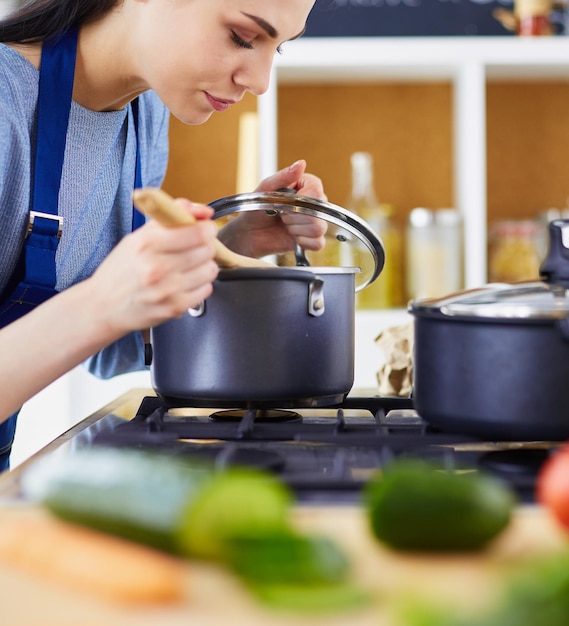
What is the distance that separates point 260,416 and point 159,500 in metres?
0.55

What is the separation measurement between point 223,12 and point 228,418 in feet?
1.78

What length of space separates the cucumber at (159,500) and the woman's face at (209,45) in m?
0.78

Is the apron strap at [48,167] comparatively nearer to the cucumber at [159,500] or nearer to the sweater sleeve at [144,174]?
the sweater sleeve at [144,174]

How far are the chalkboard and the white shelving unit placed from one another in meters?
0.12

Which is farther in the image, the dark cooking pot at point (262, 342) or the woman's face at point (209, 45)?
the woman's face at point (209, 45)

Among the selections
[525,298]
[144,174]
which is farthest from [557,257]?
Answer: [144,174]

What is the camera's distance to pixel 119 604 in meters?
0.46

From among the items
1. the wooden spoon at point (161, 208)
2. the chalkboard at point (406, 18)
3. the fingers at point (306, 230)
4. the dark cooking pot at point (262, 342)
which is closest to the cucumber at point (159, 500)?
the wooden spoon at point (161, 208)

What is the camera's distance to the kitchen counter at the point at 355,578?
1.45 feet

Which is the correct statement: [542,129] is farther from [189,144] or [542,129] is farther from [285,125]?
[189,144]

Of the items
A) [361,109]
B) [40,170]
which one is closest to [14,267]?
[40,170]

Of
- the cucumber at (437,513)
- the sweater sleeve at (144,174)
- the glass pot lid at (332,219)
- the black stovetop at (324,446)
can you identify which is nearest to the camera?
the cucumber at (437,513)

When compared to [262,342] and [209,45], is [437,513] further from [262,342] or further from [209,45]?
[209,45]

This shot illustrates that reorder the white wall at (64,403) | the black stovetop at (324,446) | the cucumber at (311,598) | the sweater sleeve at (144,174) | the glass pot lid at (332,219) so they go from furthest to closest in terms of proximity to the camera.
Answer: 1. the white wall at (64,403)
2. the sweater sleeve at (144,174)
3. the glass pot lid at (332,219)
4. the black stovetop at (324,446)
5. the cucumber at (311,598)
